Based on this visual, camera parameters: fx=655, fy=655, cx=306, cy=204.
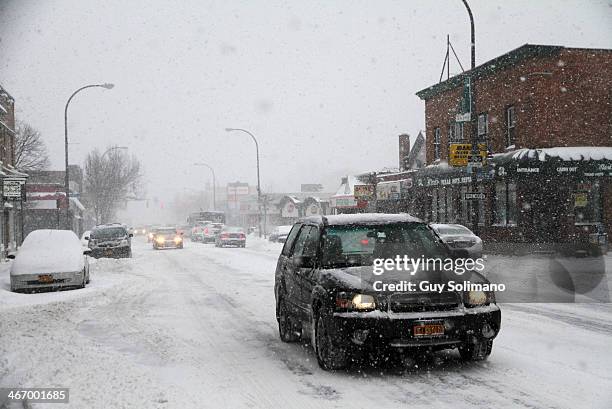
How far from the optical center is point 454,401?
5.59m

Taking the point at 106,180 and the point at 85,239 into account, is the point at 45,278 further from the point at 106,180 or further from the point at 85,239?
the point at 106,180

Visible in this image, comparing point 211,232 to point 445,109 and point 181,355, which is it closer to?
point 445,109

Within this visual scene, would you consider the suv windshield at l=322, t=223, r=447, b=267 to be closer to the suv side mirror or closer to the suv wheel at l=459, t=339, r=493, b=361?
the suv side mirror

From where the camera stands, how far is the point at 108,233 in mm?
29562

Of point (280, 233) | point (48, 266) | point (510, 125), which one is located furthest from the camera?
point (280, 233)

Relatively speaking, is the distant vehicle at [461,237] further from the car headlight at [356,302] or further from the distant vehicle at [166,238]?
the distant vehicle at [166,238]

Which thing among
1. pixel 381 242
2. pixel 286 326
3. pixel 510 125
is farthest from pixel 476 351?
pixel 510 125

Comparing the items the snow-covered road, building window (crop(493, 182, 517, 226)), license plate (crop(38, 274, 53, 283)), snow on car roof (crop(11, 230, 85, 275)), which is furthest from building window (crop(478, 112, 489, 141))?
license plate (crop(38, 274, 53, 283))

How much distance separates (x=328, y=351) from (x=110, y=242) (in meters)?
23.9

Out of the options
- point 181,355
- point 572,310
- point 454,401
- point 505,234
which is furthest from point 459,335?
point 505,234

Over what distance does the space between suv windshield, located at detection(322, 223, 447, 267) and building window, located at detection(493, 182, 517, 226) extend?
22297mm

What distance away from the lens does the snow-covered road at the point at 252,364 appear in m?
5.78

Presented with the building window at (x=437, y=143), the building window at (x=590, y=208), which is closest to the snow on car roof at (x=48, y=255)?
the building window at (x=590, y=208)

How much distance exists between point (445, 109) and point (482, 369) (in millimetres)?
31267
